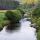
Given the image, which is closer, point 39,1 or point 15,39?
point 15,39

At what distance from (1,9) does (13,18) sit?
1134mm

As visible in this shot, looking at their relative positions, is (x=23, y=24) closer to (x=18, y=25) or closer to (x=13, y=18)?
(x=18, y=25)

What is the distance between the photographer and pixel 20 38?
252 cm

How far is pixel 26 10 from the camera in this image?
405 cm

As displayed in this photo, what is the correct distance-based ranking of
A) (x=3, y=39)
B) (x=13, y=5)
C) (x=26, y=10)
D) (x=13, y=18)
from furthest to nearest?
1. (x=13, y=5)
2. (x=26, y=10)
3. (x=13, y=18)
4. (x=3, y=39)

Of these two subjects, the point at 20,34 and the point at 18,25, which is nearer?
the point at 20,34

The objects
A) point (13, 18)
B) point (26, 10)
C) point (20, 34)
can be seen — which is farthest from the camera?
point (26, 10)

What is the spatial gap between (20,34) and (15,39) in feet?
0.92

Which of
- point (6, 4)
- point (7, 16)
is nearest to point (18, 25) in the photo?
point (7, 16)

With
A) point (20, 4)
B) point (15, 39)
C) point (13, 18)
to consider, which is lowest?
point (15, 39)

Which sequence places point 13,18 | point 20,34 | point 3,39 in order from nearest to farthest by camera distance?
point 3,39, point 20,34, point 13,18

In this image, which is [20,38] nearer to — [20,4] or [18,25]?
[18,25]

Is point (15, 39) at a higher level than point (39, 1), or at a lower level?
lower

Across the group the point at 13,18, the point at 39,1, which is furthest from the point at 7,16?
the point at 39,1
